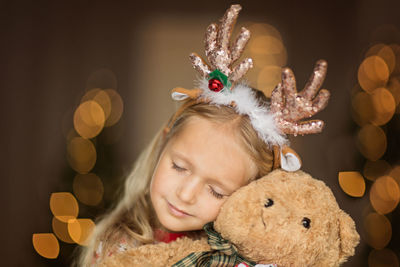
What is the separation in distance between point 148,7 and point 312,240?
224cm

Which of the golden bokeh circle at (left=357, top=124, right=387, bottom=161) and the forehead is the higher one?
the forehead

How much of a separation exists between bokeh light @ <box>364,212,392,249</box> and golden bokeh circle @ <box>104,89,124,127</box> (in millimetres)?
1501

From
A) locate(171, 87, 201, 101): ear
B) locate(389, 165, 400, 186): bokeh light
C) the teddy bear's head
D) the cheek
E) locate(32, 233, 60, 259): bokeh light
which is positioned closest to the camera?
the teddy bear's head

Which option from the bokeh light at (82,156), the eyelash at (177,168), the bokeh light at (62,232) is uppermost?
the eyelash at (177,168)

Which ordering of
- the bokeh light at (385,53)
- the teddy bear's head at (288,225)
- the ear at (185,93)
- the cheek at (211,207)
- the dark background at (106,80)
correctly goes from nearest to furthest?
the teddy bear's head at (288,225) < the cheek at (211,207) < the ear at (185,93) < the bokeh light at (385,53) < the dark background at (106,80)

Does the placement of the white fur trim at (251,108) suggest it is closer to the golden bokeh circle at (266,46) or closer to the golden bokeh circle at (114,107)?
the golden bokeh circle at (114,107)

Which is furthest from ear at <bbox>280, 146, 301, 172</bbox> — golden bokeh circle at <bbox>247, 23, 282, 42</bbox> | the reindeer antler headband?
golden bokeh circle at <bbox>247, 23, 282, 42</bbox>

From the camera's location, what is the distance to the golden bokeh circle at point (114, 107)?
7.86 feet

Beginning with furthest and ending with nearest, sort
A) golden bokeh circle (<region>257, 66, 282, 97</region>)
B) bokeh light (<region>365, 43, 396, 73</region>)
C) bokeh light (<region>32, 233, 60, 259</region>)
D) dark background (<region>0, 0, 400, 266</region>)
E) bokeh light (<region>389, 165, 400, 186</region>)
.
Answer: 1. golden bokeh circle (<region>257, 66, 282, 97</region>)
2. dark background (<region>0, 0, 400, 266</region>)
3. bokeh light (<region>32, 233, 60, 259</region>)
4. bokeh light (<region>365, 43, 396, 73</region>)
5. bokeh light (<region>389, 165, 400, 186</region>)

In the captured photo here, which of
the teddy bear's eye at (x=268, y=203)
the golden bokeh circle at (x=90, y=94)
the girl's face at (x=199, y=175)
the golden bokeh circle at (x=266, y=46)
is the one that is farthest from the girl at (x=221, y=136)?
the golden bokeh circle at (x=266, y=46)

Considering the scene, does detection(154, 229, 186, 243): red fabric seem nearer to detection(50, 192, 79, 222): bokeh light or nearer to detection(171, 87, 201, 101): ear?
detection(171, 87, 201, 101): ear

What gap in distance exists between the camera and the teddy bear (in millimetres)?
710

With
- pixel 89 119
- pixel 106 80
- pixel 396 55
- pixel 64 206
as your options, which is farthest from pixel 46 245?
pixel 396 55

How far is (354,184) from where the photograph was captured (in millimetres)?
2154
